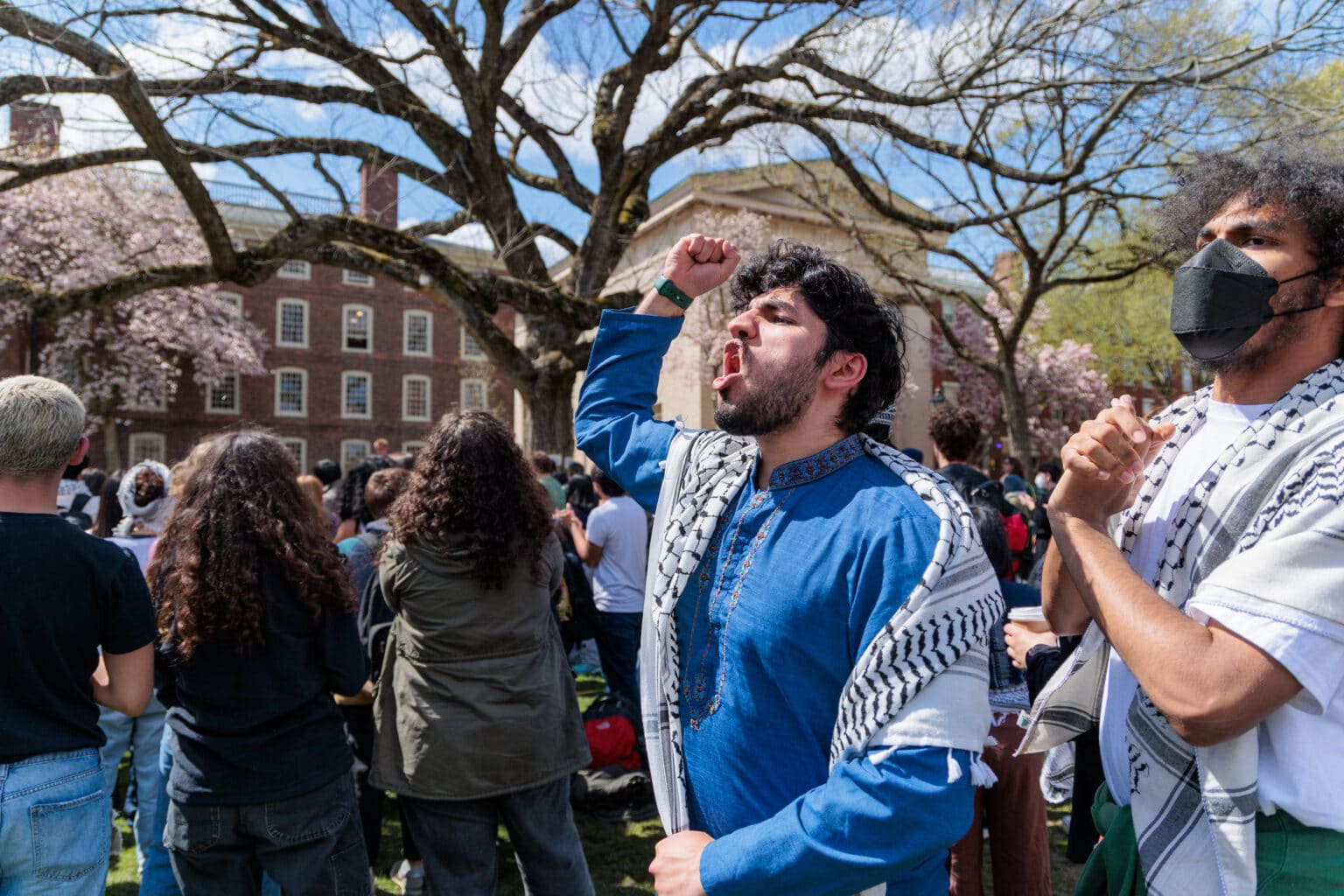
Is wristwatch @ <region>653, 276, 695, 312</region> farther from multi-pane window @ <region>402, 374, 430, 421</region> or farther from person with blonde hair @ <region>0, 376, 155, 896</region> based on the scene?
multi-pane window @ <region>402, 374, 430, 421</region>

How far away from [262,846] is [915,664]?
256cm

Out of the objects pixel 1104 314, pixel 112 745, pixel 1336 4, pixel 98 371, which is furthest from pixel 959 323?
pixel 112 745

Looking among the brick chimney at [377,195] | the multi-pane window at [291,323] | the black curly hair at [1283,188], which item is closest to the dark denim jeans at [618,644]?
the black curly hair at [1283,188]

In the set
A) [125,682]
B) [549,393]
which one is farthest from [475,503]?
[549,393]

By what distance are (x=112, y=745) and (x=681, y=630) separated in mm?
3954

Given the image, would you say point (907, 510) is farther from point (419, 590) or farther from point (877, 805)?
point (419, 590)

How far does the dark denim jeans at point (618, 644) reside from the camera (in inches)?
258

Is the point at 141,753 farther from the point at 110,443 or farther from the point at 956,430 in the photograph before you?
the point at 110,443

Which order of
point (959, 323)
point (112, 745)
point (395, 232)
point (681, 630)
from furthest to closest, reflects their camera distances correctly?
point (959, 323) → point (395, 232) → point (112, 745) → point (681, 630)

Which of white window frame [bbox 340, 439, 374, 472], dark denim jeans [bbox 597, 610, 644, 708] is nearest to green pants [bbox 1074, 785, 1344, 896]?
dark denim jeans [bbox 597, 610, 644, 708]

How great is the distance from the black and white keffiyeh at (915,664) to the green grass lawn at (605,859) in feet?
9.94

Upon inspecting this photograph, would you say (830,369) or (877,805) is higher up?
(830,369)

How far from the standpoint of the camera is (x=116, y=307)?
2917 cm

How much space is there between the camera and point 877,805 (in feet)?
4.41
